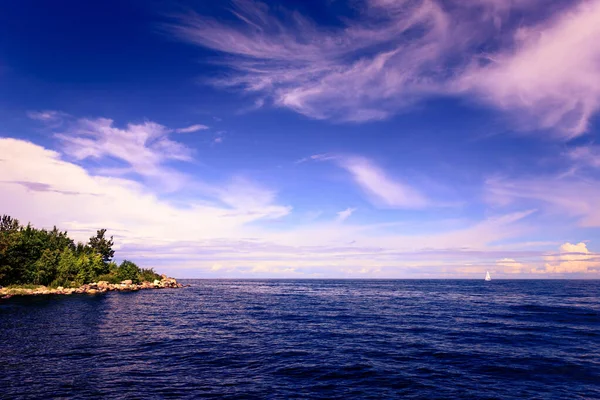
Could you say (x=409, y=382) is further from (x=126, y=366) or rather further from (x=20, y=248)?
(x=20, y=248)

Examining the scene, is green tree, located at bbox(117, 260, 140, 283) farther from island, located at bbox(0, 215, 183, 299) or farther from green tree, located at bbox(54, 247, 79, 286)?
green tree, located at bbox(54, 247, 79, 286)

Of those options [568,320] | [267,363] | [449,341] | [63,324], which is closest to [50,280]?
[63,324]

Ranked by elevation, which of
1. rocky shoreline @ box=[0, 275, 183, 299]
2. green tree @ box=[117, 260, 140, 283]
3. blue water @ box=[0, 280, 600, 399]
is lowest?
blue water @ box=[0, 280, 600, 399]

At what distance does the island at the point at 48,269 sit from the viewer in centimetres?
8725

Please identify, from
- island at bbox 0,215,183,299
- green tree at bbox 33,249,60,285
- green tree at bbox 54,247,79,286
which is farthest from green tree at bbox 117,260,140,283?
green tree at bbox 33,249,60,285

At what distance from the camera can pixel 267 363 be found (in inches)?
1180

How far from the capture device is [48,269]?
3895 inches

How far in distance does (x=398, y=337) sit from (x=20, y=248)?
104086mm

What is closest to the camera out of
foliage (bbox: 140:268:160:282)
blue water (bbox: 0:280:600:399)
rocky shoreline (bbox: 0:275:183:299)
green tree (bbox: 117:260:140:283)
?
blue water (bbox: 0:280:600:399)

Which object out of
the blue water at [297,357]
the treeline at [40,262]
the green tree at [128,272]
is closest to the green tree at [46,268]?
the treeline at [40,262]

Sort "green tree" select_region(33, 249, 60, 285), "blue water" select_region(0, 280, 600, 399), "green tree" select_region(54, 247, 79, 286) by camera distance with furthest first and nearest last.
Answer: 1. "green tree" select_region(54, 247, 79, 286)
2. "green tree" select_region(33, 249, 60, 285)
3. "blue water" select_region(0, 280, 600, 399)

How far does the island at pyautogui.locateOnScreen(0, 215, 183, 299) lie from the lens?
87.2 meters

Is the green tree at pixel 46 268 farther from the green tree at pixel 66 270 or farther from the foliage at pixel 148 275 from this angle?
the foliage at pixel 148 275

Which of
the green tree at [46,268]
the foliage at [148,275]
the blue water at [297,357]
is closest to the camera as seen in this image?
the blue water at [297,357]
